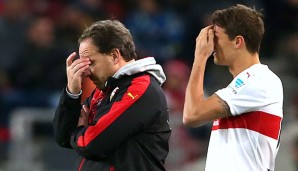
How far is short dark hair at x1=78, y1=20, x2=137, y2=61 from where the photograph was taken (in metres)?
4.75

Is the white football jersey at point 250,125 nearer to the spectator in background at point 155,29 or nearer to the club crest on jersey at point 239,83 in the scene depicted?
the club crest on jersey at point 239,83

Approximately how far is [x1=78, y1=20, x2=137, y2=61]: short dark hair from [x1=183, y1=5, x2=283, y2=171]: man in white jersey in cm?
41

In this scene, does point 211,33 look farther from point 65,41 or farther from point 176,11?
point 176,11

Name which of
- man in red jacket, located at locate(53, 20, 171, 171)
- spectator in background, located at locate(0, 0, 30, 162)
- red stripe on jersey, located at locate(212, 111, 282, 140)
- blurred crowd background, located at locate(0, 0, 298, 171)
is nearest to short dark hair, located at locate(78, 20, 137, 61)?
man in red jacket, located at locate(53, 20, 171, 171)

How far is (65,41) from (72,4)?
1105 millimetres

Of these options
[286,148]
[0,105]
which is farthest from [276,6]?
[0,105]

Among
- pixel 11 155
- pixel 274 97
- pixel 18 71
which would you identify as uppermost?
pixel 274 97

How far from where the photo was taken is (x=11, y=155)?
905cm

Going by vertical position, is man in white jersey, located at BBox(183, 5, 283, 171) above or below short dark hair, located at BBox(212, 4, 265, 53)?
below

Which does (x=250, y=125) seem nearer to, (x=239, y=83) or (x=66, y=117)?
(x=239, y=83)

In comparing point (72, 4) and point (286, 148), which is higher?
point (72, 4)

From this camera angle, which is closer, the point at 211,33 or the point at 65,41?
the point at 211,33

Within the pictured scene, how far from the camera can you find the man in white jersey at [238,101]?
4.68 meters

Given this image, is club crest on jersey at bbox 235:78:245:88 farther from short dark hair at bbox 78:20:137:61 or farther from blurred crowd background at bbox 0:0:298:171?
blurred crowd background at bbox 0:0:298:171
